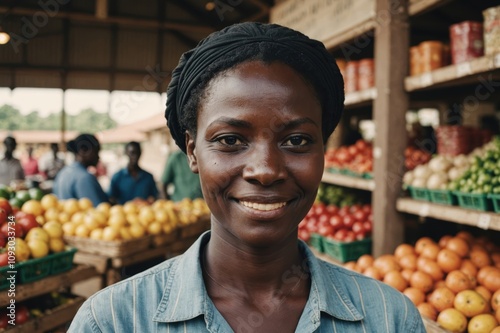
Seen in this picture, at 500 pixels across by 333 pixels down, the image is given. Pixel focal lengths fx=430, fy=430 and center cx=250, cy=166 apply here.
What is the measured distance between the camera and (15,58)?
31.1ft

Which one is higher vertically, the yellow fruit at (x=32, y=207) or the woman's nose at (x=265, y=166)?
the woman's nose at (x=265, y=166)

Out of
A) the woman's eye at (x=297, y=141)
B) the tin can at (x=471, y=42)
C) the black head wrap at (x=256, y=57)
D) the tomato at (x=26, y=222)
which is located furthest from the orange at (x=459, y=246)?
the tomato at (x=26, y=222)

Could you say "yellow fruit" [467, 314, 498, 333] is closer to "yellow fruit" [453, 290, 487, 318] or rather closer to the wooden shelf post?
"yellow fruit" [453, 290, 487, 318]

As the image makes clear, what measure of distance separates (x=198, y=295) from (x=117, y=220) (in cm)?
294

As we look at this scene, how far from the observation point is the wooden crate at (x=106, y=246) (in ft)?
11.9

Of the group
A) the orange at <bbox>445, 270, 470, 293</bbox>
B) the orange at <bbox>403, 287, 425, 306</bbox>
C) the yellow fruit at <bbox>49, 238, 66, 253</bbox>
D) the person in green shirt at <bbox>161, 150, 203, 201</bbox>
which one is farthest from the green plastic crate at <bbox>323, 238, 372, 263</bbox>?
the person in green shirt at <bbox>161, 150, 203, 201</bbox>

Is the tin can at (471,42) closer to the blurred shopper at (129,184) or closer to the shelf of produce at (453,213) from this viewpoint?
the shelf of produce at (453,213)

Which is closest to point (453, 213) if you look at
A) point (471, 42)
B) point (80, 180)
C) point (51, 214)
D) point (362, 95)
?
point (471, 42)

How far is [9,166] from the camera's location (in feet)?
24.4

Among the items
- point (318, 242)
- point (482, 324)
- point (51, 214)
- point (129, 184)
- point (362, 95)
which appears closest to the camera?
point (482, 324)

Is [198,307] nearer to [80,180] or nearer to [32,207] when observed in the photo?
[32,207]

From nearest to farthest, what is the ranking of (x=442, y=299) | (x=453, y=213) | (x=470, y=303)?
1. (x=470, y=303)
2. (x=442, y=299)
3. (x=453, y=213)

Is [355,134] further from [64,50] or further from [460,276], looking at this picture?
[64,50]

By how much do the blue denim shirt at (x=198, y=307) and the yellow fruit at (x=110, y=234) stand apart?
2605 millimetres
